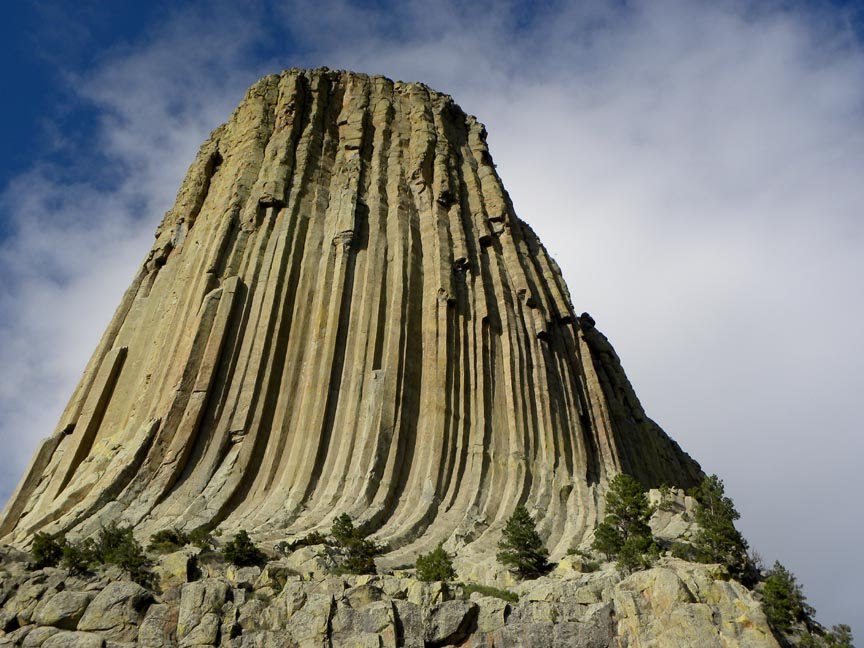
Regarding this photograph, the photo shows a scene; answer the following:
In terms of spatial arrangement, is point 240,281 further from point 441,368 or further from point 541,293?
point 541,293

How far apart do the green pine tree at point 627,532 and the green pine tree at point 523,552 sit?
175 centimetres

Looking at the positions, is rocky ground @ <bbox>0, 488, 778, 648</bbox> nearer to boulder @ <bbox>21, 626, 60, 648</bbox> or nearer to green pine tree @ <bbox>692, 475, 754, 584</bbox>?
boulder @ <bbox>21, 626, 60, 648</bbox>

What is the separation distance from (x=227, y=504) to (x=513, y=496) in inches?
347

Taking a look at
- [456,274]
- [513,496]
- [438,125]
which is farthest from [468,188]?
[513,496]

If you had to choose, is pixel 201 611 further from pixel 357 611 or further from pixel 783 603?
pixel 783 603

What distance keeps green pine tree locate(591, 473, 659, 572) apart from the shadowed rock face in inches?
66.2

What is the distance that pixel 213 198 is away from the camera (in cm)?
3609

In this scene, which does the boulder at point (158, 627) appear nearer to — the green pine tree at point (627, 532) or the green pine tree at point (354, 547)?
the green pine tree at point (354, 547)

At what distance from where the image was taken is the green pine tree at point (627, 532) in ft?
68.1

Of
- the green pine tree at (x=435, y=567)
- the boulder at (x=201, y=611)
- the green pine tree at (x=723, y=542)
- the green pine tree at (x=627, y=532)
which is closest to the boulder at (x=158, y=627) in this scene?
the boulder at (x=201, y=611)

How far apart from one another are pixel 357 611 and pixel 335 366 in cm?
1116

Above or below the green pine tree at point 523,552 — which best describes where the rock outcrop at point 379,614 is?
below

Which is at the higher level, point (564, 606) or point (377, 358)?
point (377, 358)

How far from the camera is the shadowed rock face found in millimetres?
24297
